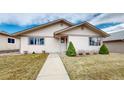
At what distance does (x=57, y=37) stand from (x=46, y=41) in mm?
1590

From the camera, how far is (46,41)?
67.7 feet

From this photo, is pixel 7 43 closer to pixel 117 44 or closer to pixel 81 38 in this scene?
pixel 81 38

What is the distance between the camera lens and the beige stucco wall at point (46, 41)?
2002 centimetres

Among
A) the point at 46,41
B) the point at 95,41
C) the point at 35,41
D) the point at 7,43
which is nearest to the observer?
the point at 35,41

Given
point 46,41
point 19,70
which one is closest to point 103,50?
point 46,41

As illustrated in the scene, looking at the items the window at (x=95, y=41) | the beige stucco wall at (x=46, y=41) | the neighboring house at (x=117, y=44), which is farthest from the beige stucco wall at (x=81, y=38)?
the neighboring house at (x=117, y=44)

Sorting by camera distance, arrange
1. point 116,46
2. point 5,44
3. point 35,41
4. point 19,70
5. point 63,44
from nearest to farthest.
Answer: point 19,70, point 35,41, point 63,44, point 5,44, point 116,46

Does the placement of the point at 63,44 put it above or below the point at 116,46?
above

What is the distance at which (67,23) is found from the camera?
21.3m

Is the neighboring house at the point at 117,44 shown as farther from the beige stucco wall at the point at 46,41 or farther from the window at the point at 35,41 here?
the window at the point at 35,41

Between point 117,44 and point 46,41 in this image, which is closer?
point 46,41

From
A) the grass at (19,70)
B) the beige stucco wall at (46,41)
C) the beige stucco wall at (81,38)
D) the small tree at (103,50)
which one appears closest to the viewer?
the grass at (19,70)
